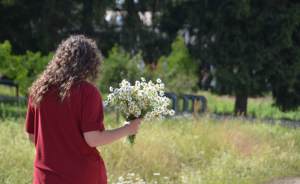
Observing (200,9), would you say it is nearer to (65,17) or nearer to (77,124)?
(65,17)

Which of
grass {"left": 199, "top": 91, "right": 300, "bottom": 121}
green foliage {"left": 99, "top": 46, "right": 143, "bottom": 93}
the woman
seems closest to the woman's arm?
the woman

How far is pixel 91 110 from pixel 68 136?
0.23 meters

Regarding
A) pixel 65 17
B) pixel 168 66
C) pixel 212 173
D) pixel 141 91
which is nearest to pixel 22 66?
pixel 168 66

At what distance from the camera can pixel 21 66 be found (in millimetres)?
17250

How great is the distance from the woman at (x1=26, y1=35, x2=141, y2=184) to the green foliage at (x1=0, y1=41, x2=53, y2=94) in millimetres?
12799

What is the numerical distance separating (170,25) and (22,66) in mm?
8533

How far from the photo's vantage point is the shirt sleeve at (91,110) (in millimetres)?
3811

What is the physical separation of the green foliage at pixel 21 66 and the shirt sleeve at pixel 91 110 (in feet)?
42.4

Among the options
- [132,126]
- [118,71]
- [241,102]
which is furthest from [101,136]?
[241,102]

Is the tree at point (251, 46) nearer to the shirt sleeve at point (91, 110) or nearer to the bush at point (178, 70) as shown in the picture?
the bush at point (178, 70)

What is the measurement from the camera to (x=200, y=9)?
22516mm

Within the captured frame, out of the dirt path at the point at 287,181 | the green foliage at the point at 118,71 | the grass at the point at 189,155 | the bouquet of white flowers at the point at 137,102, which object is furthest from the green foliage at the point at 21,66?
the bouquet of white flowers at the point at 137,102

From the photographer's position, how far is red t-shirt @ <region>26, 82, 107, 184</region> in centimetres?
383

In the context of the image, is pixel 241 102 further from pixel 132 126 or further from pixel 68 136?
pixel 68 136
